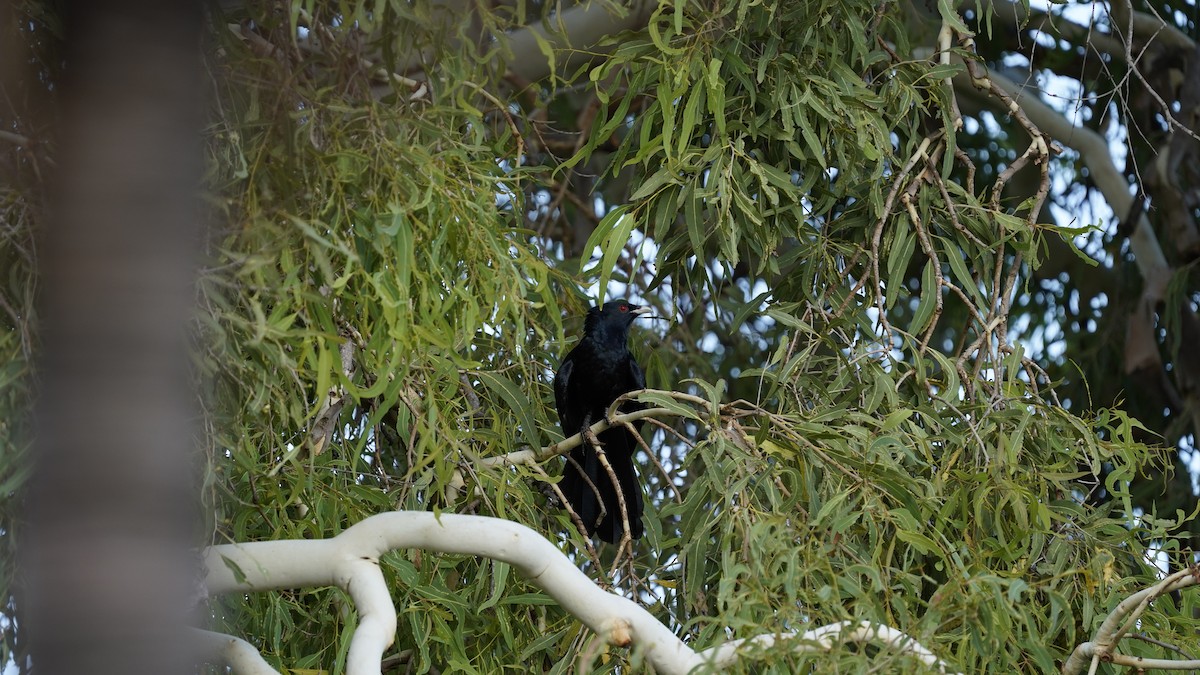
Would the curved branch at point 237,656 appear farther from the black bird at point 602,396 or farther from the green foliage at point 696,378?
the black bird at point 602,396

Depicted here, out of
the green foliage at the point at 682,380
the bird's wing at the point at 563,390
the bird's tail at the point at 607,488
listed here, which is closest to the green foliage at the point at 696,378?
the green foliage at the point at 682,380

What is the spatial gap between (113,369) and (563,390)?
283 cm

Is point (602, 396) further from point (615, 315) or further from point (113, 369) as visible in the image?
point (113, 369)

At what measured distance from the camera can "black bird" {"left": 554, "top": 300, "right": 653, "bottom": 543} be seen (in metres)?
3.37

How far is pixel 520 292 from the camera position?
2189 mm

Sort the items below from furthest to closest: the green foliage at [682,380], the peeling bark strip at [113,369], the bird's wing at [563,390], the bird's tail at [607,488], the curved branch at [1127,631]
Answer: the bird's wing at [563,390], the bird's tail at [607,488], the curved branch at [1127,631], the green foliage at [682,380], the peeling bark strip at [113,369]

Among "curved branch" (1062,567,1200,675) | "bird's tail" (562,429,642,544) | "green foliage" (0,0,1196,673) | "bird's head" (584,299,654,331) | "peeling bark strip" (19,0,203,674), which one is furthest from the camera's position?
"bird's head" (584,299,654,331)

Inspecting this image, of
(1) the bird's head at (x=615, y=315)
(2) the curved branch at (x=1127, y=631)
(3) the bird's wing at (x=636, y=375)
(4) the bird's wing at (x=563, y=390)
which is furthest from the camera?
(1) the bird's head at (x=615, y=315)

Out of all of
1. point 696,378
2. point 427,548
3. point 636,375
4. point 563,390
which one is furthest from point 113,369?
point 636,375

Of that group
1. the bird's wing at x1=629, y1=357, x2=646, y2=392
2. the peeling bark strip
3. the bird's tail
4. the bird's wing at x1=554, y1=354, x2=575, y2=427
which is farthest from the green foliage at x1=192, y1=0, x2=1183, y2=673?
the peeling bark strip

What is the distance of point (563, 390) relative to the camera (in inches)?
141

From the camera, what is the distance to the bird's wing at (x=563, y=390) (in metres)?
3.54

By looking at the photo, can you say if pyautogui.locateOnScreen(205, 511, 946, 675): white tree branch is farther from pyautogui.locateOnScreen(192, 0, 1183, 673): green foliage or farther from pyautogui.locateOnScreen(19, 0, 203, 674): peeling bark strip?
pyautogui.locateOnScreen(19, 0, 203, 674): peeling bark strip

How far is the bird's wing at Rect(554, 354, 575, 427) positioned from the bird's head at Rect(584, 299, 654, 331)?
0.13 metres
